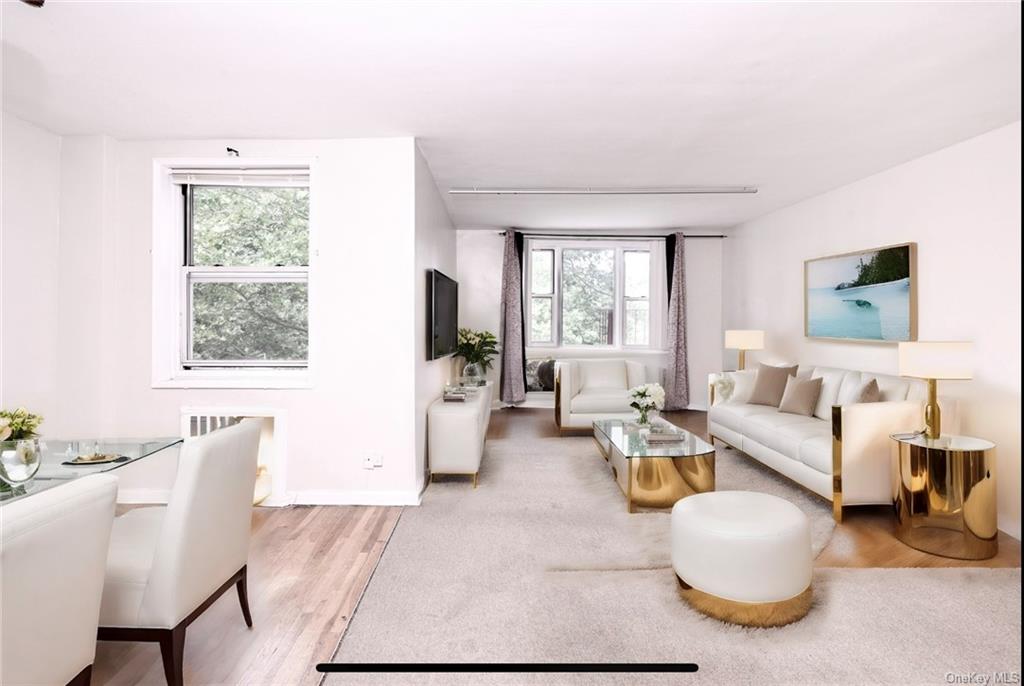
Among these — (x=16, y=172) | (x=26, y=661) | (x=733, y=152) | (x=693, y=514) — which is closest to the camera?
(x=26, y=661)

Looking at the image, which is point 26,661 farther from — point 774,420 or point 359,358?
point 774,420

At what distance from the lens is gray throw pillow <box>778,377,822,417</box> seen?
178 inches

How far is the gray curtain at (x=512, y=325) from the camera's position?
7.48 m

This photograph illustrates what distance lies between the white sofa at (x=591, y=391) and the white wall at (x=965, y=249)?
78.4 inches

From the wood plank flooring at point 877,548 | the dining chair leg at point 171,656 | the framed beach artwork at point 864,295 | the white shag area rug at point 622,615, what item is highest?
the framed beach artwork at point 864,295

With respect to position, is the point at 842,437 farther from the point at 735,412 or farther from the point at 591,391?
the point at 591,391

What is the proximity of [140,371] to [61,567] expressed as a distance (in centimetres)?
294

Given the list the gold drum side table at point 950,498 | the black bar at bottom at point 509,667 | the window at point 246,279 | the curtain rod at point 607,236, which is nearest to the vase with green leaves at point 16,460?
the black bar at bottom at point 509,667

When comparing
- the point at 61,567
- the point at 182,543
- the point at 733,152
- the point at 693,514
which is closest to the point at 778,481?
the point at 693,514

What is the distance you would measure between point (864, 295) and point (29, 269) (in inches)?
240

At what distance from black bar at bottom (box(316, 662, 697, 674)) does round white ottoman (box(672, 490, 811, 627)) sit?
1.40ft

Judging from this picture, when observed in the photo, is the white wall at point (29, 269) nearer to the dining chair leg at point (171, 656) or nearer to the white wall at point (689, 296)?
the dining chair leg at point (171, 656)

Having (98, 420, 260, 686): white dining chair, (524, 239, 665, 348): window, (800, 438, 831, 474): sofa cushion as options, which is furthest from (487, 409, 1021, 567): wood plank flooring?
(524, 239, 665, 348): window

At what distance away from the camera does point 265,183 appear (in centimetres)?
390
